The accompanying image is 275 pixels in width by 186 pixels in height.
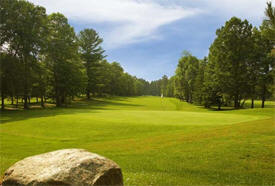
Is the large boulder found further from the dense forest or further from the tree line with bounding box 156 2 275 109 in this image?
the tree line with bounding box 156 2 275 109

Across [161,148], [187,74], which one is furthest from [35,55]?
[187,74]

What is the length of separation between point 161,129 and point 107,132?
179 inches

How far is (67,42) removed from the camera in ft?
160

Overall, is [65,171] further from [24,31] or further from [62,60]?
[62,60]

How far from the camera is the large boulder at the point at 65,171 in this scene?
4.64m

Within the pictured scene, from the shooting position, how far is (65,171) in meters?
4.73

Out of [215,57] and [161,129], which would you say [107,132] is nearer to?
[161,129]

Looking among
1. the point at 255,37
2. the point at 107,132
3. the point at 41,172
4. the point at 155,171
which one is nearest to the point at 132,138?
the point at 107,132

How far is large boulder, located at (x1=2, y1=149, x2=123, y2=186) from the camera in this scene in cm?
464

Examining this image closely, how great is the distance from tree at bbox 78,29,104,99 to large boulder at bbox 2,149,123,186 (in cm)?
6003

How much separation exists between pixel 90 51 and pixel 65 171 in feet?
205

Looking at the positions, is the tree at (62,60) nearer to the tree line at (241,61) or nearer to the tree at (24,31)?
the tree at (24,31)

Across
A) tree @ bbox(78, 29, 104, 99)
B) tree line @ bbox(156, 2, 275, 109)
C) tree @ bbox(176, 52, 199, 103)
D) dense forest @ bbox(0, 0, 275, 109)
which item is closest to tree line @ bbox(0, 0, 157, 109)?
dense forest @ bbox(0, 0, 275, 109)

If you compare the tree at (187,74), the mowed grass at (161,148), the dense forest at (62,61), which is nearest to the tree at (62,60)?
the dense forest at (62,61)
